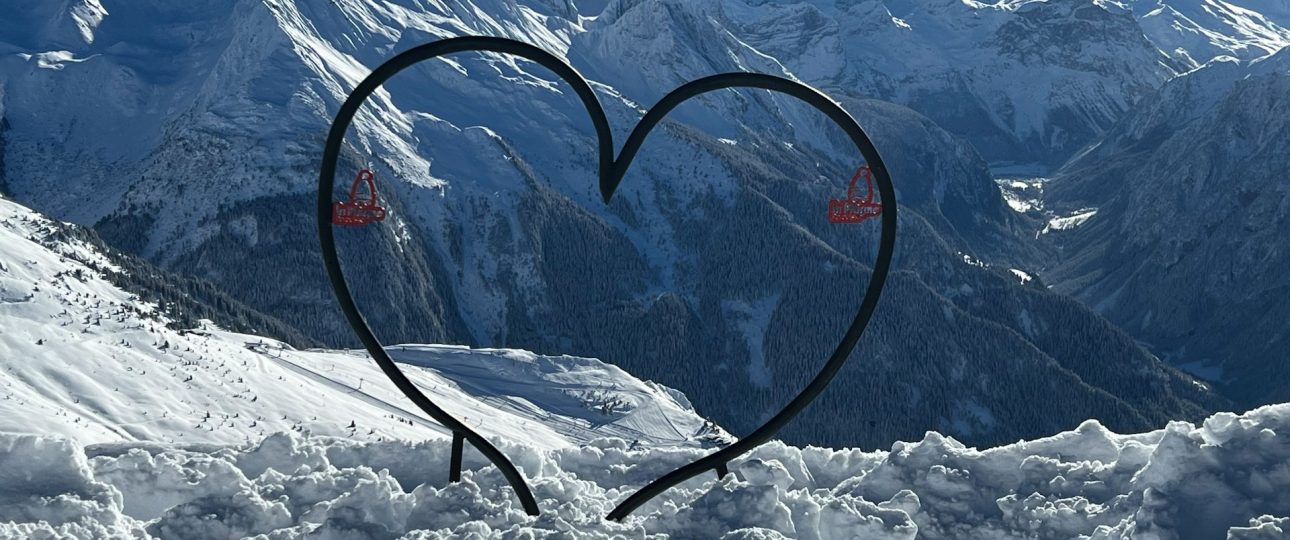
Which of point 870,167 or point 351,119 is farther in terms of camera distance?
point 870,167

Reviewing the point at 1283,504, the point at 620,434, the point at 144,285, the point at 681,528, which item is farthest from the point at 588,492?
the point at 144,285

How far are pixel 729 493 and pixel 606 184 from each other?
717 centimetres

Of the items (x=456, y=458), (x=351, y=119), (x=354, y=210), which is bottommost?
(x=456, y=458)

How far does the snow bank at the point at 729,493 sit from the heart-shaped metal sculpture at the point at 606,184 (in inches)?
27.0

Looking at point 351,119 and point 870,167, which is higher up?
point 870,167

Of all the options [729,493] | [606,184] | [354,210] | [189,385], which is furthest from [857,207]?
[189,385]

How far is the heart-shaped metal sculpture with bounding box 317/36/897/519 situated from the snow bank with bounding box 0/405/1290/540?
0.69 meters

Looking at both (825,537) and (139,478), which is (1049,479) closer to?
(825,537)

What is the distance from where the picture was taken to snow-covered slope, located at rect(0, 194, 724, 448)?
118562 mm

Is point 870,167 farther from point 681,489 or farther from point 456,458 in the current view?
point 456,458

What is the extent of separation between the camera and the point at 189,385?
13450cm

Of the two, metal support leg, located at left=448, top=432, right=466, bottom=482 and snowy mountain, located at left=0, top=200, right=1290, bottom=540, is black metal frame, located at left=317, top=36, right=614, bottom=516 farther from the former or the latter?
snowy mountain, located at left=0, top=200, right=1290, bottom=540

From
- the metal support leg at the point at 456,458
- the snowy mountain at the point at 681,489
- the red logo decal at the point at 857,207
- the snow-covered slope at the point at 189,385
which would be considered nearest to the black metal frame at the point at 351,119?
the metal support leg at the point at 456,458

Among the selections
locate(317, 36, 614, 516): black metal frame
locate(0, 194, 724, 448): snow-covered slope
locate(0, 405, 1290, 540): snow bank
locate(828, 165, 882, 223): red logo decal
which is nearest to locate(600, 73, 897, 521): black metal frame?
locate(828, 165, 882, 223): red logo decal
